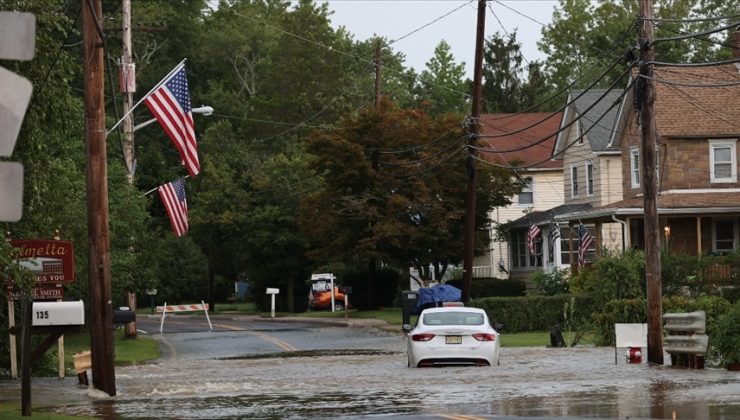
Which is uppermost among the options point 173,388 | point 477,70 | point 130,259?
point 477,70

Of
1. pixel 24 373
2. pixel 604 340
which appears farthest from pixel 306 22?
pixel 24 373

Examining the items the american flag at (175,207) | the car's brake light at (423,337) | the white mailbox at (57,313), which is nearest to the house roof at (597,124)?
the american flag at (175,207)

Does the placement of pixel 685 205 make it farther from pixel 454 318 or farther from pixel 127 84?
pixel 454 318

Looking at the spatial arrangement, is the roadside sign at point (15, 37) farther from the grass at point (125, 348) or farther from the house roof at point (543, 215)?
the house roof at point (543, 215)

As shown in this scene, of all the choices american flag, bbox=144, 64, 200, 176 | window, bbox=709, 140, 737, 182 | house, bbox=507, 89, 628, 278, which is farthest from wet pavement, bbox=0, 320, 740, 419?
house, bbox=507, 89, 628, 278

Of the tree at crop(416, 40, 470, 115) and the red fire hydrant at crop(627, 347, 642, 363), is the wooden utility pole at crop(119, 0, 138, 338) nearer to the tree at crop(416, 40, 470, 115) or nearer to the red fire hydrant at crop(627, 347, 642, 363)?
the red fire hydrant at crop(627, 347, 642, 363)

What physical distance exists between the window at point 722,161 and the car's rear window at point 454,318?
89.8ft

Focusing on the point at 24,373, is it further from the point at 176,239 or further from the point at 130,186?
the point at 176,239

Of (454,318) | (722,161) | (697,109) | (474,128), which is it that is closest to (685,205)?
(722,161)

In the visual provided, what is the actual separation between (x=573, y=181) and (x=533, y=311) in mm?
19625

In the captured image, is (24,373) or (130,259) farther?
(130,259)

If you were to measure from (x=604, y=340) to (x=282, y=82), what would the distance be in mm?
59964

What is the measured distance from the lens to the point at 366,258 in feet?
197

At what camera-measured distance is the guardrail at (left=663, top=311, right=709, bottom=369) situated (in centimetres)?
2648
